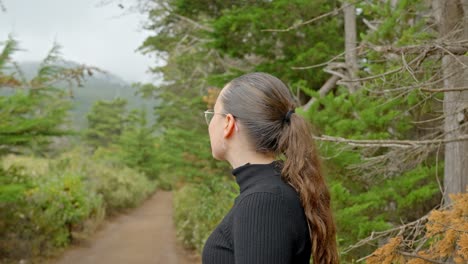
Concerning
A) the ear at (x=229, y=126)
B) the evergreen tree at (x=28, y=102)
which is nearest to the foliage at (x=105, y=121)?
the evergreen tree at (x=28, y=102)

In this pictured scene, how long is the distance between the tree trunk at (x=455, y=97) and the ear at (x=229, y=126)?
6.80ft

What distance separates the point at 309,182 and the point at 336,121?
387 centimetres


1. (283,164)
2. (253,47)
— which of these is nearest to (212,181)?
(253,47)

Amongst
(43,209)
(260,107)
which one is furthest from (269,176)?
(43,209)

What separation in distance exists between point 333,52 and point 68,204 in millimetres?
6720

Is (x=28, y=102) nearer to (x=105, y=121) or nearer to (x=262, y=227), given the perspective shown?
(x=262, y=227)

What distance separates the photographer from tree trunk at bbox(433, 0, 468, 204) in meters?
3.41

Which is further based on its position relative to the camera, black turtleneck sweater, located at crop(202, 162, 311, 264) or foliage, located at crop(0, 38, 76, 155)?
foliage, located at crop(0, 38, 76, 155)

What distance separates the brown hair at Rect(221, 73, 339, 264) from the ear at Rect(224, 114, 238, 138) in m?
0.02

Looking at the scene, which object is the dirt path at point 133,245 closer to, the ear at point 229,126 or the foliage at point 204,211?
the foliage at point 204,211

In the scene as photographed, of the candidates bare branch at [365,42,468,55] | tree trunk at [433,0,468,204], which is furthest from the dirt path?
bare branch at [365,42,468,55]

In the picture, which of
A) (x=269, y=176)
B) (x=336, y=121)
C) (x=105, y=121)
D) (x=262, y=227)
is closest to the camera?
(x=262, y=227)

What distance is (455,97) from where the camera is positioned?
3719 mm

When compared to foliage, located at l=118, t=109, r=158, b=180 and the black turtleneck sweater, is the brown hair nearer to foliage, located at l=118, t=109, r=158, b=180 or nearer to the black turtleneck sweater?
the black turtleneck sweater
